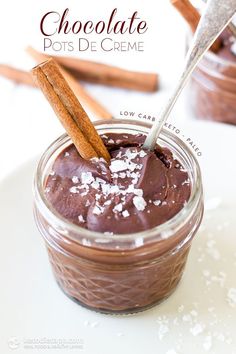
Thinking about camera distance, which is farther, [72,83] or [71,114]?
[72,83]

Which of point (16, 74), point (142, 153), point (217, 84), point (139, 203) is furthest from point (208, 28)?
point (16, 74)

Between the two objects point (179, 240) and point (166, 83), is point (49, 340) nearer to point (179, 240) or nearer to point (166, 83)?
point (179, 240)

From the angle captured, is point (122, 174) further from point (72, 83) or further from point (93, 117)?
point (72, 83)

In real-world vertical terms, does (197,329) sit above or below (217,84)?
below

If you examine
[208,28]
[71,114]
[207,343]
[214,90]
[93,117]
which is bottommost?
[207,343]

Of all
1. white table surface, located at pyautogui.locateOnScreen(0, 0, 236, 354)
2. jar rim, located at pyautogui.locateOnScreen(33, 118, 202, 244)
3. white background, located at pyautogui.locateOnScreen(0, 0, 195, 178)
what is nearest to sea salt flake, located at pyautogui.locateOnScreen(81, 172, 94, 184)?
jar rim, located at pyautogui.locateOnScreen(33, 118, 202, 244)

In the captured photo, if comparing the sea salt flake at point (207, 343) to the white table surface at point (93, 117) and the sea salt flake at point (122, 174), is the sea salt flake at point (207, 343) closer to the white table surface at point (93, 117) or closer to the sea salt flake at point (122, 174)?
the white table surface at point (93, 117)

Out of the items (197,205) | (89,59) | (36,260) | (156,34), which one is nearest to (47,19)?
(89,59)
